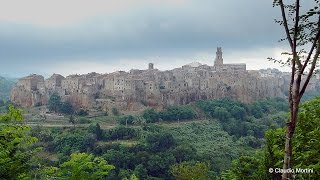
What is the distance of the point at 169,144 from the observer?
47.2 metres

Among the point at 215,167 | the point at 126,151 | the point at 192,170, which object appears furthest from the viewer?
the point at 126,151

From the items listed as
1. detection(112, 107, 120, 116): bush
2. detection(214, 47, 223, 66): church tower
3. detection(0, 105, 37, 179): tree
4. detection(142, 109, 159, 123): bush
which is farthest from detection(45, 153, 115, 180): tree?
detection(214, 47, 223, 66): church tower

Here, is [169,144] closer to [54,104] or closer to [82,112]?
[82,112]

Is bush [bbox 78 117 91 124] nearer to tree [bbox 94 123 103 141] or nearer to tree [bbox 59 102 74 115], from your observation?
tree [bbox 94 123 103 141]

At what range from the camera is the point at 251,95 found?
259 feet

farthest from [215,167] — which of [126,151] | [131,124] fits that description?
[131,124]

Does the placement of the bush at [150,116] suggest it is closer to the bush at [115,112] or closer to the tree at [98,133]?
the bush at [115,112]

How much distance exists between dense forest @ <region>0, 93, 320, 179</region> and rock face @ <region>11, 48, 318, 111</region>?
12.0ft

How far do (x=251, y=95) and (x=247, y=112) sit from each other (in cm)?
1074

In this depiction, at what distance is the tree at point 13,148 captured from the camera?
8.62 meters

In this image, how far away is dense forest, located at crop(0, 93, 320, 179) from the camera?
9.11 meters

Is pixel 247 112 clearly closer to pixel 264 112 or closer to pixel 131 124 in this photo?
pixel 264 112

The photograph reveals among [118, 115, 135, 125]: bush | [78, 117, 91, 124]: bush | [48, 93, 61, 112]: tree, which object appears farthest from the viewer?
[48, 93, 61, 112]: tree

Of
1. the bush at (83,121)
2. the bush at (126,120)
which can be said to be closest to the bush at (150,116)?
the bush at (126,120)
